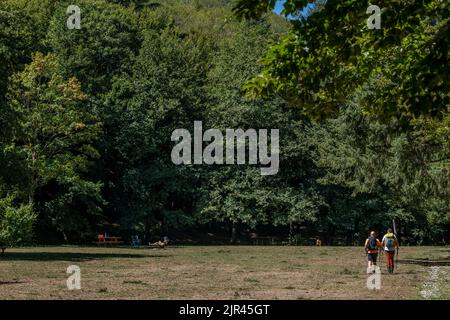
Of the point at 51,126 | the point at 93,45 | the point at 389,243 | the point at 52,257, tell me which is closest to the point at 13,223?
the point at 52,257

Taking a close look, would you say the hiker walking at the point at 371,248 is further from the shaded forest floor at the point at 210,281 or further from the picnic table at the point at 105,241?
the picnic table at the point at 105,241

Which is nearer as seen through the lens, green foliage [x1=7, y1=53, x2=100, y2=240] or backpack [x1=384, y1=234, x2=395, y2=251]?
backpack [x1=384, y1=234, x2=395, y2=251]

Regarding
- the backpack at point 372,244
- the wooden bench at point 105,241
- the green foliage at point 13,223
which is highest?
Answer: the green foliage at point 13,223

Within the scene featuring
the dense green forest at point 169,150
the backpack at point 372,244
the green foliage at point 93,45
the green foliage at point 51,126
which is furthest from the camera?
the green foliage at point 93,45

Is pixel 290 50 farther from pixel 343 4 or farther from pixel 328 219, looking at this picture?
pixel 328 219

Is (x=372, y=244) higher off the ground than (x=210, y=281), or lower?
higher

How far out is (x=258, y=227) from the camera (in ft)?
258

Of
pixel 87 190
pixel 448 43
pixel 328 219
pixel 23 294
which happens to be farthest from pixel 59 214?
pixel 448 43

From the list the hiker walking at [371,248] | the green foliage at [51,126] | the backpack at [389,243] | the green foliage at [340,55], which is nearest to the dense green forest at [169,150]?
the green foliage at [51,126]

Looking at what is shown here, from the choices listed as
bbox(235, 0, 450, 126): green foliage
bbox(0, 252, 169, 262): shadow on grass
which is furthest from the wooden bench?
bbox(235, 0, 450, 126): green foliage

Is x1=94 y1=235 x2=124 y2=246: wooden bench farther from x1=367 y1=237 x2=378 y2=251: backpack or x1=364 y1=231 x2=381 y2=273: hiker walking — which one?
x1=367 y1=237 x2=378 y2=251: backpack

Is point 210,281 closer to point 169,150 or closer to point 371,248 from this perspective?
point 371,248

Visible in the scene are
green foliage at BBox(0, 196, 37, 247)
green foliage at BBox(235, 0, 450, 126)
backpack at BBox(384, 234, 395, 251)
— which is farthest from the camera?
green foliage at BBox(0, 196, 37, 247)

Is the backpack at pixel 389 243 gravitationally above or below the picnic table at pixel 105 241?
above
